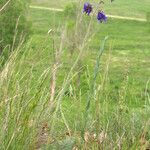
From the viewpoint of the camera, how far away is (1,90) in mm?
3373

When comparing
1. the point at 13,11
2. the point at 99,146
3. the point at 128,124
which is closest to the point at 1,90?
the point at 99,146

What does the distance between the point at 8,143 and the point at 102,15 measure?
76.5 inches

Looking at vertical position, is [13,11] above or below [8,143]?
below

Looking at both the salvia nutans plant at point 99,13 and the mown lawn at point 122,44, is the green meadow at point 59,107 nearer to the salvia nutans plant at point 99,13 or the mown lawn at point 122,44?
the salvia nutans plant at point 99,13

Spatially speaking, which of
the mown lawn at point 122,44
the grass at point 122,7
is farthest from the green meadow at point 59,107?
the grass at point 122,7

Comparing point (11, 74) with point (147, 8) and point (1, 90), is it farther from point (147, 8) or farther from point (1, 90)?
point (147, 8)

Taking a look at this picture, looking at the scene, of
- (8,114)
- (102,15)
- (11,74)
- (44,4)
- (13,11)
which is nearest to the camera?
(8,114)

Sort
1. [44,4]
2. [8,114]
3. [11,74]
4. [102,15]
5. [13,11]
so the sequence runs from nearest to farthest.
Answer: [8,114]
[11,74]
[102,15]
[13,11]
[44,4]

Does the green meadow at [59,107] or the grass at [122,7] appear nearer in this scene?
the green meadow at [59,107]

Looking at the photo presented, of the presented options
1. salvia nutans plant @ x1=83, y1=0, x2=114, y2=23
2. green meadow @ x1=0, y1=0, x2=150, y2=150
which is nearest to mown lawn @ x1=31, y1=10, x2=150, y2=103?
salvia nutans plant @ x1=83, y1=0, x2=114, y2=23

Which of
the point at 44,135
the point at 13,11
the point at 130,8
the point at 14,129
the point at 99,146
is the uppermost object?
the point at 14,129

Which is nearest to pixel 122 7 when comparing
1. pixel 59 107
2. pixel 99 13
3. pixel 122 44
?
pixel 122 44

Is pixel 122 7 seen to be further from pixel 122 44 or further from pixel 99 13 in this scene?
pixel 99 13

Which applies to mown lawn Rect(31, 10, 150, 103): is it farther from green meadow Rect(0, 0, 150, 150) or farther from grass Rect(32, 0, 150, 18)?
green meadow Rect(0, 0, 150, 150)
